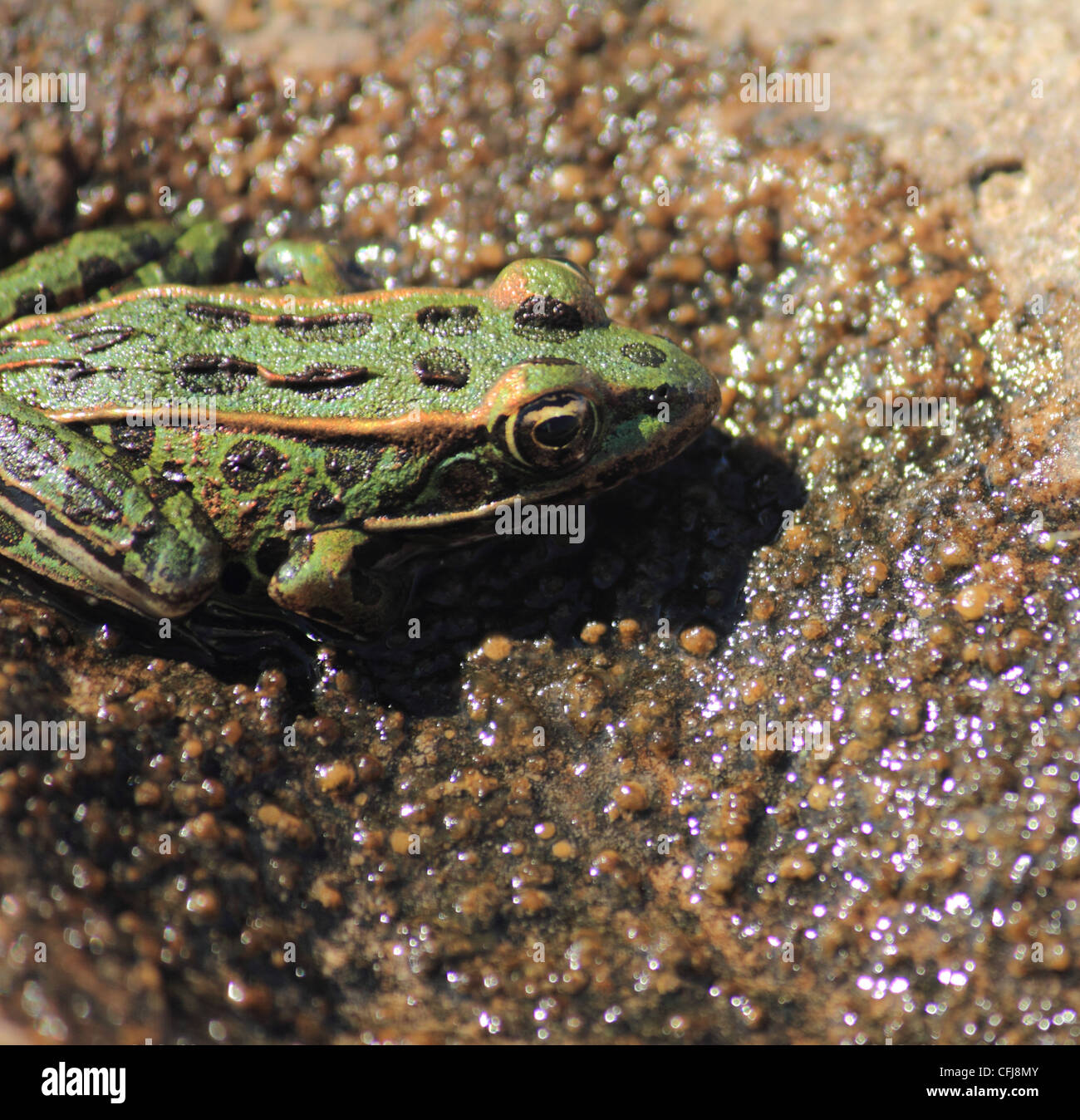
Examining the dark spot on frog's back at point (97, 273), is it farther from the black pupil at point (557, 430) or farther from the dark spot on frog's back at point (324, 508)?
the black pupil at point (557, 430)

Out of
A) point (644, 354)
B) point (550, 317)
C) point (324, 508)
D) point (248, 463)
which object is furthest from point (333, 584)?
point (644, 354)

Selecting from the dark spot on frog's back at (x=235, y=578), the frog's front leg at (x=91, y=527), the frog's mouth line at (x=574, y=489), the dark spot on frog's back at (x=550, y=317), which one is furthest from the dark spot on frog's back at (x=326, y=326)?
the dark spot on frog's back at (x=235, y=578)

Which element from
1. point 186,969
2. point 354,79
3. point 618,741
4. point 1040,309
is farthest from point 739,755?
point 354,79

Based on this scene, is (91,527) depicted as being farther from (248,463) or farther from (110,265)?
(110,265)

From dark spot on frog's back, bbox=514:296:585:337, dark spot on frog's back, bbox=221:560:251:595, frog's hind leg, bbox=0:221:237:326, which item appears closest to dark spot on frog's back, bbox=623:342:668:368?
dark spot on frog's back, bbox=514:296:585:337

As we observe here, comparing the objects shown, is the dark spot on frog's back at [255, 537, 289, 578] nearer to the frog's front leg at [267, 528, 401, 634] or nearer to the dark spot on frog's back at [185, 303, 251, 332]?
the frog's front leg at [267, 528, 401, 634]

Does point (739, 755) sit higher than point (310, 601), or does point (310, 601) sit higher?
point (310, 601)

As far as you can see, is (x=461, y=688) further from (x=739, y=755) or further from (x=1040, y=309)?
(x=1040, y=309)
